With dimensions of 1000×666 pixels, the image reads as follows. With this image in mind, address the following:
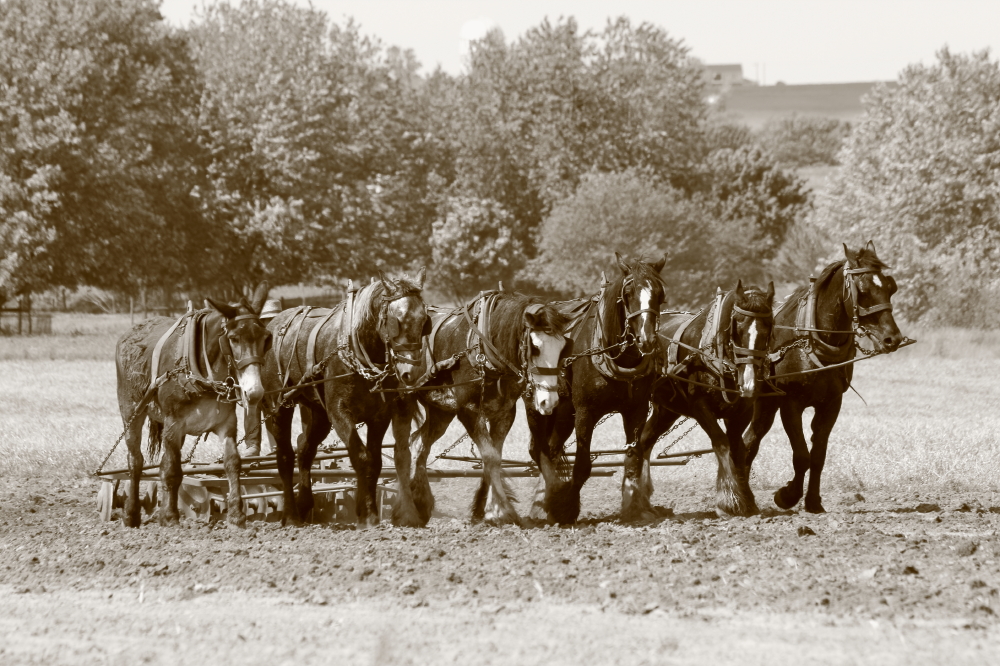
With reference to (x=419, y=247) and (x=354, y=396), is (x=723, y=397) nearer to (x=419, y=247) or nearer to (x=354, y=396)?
(x=354, y=396)

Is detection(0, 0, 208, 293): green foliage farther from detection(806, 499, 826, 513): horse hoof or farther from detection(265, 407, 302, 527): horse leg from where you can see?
detection(806, 499, 826, 513): horse hoof

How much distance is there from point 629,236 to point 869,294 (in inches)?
1784

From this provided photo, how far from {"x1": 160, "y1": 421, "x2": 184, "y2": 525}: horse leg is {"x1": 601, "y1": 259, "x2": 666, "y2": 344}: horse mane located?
3654mm

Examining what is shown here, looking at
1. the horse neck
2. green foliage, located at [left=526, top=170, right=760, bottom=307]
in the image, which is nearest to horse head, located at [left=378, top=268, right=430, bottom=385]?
Result: the horse neck

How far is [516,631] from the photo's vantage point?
6.52 meters

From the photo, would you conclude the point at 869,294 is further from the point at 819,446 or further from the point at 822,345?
the point at 819,446

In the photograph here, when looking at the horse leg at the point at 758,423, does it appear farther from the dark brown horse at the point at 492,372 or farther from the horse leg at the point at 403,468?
the horse leg at the point at 403,468

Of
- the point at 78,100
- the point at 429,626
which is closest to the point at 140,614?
the point at 429,626

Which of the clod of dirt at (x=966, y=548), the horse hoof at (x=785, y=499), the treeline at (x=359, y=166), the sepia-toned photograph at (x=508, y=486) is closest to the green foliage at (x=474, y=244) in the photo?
the treeline at (x=359, y=166)

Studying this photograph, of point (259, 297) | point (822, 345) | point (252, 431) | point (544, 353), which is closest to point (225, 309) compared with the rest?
point (259, 297)

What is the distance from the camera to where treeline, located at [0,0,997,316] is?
1609 inches

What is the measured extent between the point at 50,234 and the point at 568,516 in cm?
3169

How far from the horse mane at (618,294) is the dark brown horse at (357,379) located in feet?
4.68

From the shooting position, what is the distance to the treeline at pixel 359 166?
40.9 m
